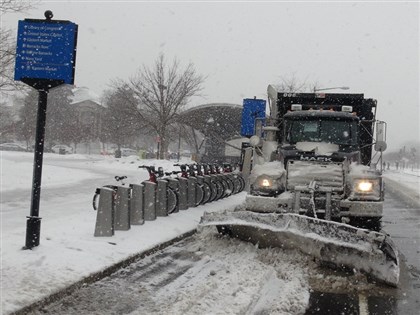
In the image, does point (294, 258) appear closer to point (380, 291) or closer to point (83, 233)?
point (380, 291)

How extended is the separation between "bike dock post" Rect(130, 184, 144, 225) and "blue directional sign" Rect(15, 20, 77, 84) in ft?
9.81

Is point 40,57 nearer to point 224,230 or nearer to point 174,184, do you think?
point 224,230

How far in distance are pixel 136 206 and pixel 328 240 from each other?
4079mm

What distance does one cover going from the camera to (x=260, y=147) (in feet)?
34.4

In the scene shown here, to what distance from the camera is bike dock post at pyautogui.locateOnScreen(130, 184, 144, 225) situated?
9039 mm

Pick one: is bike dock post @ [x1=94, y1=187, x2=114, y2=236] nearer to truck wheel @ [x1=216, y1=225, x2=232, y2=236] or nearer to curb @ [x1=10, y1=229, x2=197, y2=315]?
curb @ [x1=10, y1=229, x2=197, y2=315]

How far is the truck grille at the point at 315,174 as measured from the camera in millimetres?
7848

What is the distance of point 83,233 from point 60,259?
180cm

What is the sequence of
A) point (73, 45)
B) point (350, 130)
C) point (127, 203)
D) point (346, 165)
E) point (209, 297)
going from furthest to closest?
1. point (350, 130)
2. point (127, 203)
3. point (346, 165)
4. point (73, 45)
5. point (209, 297)

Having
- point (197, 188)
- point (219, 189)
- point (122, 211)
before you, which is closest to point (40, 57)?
point (122, 211)

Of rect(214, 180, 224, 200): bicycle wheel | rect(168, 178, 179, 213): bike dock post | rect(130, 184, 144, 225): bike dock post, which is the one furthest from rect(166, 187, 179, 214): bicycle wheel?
rect(214, 180, 224, 200): bicycle wheel

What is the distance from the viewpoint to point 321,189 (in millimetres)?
7531

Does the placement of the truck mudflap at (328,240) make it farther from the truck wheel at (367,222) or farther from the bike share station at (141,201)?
the bike share station at (141,201)

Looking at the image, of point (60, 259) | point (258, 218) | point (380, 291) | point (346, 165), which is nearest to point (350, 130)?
point (346, 165)
